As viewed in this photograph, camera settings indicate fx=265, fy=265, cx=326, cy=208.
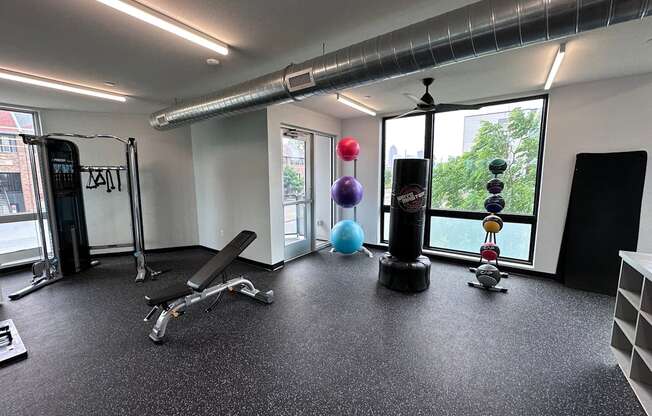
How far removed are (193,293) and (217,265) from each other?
37 cm

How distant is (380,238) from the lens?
18.4 ft

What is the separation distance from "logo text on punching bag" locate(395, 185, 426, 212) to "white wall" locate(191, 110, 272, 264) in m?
2.10

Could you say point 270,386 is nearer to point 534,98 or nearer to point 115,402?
point 115,402

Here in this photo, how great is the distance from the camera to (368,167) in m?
5.52

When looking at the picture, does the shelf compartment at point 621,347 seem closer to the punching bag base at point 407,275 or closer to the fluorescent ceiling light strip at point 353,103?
the punching bag base at point 407,275

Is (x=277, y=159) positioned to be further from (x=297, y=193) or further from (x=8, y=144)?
(x=8, y=144)

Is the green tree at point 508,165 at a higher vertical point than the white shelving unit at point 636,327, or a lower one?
higher

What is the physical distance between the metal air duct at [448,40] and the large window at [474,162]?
2859mm

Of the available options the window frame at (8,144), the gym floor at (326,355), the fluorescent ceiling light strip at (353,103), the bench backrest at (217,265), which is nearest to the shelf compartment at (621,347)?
the gym floor at (326,355)

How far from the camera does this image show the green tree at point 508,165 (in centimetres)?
410

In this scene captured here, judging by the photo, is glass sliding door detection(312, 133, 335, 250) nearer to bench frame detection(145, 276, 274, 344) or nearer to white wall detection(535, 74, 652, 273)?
bench frame detection(145, 276, 274, 344)

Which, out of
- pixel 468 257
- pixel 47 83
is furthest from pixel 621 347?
pixel 47 83

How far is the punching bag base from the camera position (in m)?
3.53

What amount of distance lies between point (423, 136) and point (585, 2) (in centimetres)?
361
